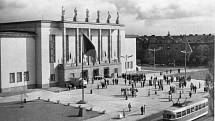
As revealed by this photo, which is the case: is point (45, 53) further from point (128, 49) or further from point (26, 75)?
point (128, 49)

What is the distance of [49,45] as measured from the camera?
160 feet

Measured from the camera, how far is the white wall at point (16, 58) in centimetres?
4281

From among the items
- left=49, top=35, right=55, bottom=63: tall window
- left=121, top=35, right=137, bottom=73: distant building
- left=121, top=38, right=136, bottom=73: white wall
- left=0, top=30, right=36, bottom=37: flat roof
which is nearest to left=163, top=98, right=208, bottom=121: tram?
→ left=0, top=30, right=36, bottom=37: flat roof

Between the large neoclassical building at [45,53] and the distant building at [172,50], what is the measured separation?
111ft

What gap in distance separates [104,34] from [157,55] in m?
38.9

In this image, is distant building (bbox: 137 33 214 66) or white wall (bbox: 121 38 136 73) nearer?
white wall (bbox: 121 38 136 73)

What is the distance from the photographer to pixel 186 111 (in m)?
28.9

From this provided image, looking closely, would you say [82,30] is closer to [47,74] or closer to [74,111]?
[47,74]

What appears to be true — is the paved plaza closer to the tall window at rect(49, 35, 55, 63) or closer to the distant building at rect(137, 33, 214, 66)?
the tall window at rect(49, 35, 55, 63)

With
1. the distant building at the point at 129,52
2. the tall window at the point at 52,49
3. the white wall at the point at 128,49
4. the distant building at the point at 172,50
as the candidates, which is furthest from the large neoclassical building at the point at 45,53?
the distant building at the point at 172,50

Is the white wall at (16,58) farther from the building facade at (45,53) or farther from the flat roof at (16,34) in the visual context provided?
the flat roof at (16,34)

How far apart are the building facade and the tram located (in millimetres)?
22710

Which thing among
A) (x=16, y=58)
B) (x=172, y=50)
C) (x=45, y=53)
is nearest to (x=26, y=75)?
(x=16, y=58)

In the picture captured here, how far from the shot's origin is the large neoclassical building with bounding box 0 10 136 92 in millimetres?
43594
